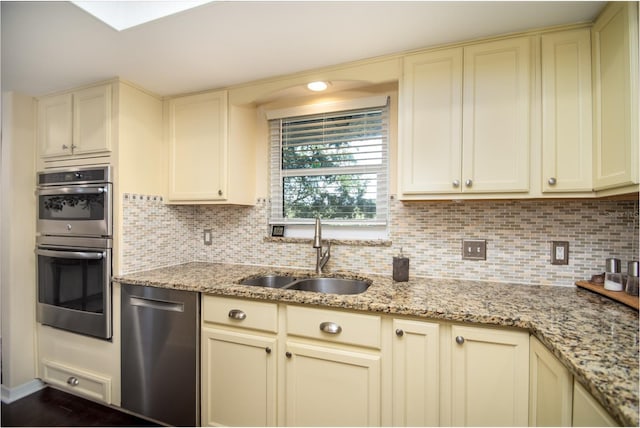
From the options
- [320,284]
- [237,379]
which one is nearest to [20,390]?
[237,379]

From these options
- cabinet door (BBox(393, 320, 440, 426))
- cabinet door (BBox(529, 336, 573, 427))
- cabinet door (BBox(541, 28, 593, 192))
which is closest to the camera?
cabinet door (BBox(529, 336, 573, 427))

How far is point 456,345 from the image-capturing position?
1231mm

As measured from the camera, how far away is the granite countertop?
2.45 feet

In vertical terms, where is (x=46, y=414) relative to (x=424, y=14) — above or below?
below

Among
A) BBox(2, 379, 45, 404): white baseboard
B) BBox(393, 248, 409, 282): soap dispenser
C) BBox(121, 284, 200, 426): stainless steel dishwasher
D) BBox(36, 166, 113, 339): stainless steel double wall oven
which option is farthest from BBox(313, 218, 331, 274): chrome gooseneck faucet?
BBox(2, 379, 45, 404): white baseboard

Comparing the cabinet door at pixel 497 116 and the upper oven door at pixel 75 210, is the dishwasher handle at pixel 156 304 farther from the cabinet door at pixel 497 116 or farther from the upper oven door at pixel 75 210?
the cabinet door at pixel 497 116

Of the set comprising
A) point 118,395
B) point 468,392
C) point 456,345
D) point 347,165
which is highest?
point 347,165

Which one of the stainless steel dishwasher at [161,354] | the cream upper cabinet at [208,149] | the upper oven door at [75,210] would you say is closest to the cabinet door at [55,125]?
the upper oven door at [75,210]

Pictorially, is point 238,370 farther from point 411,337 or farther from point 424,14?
point 424,14

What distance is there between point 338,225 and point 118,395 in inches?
70.0

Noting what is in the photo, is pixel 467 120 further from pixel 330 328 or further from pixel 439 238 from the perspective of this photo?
pixel 330 328

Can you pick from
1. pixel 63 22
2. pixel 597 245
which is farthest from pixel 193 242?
pixel 597 245

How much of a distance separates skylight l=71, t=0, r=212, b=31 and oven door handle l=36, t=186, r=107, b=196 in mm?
996

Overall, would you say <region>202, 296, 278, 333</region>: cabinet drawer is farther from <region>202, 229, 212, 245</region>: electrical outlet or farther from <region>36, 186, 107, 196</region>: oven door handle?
<region>36, 186, 107, 196</region>: oven door handle
